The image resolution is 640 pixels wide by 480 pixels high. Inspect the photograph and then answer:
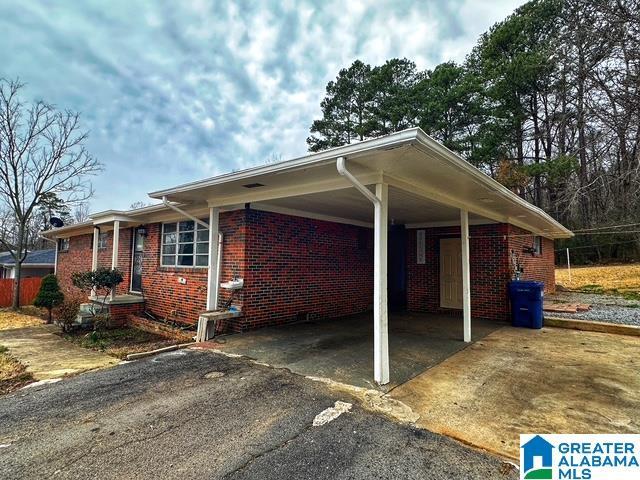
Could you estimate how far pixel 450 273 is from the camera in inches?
343

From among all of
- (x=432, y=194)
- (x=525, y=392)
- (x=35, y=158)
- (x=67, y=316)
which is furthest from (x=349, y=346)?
(x=35, y=158)

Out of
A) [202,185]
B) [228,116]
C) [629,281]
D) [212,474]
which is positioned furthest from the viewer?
[629,281]

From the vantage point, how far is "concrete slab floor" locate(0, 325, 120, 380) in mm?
4590

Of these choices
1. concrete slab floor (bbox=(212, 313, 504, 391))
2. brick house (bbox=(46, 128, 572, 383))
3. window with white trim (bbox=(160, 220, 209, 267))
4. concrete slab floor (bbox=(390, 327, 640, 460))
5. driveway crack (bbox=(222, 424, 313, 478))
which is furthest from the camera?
window with white trim (bbox=(160, 220, 209, 267))

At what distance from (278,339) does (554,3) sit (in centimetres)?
1800

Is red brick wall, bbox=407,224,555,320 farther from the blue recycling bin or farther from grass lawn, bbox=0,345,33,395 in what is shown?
grass lawn, bbox=0,345,33,395

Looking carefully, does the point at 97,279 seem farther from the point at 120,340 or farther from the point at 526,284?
the point at 526,284

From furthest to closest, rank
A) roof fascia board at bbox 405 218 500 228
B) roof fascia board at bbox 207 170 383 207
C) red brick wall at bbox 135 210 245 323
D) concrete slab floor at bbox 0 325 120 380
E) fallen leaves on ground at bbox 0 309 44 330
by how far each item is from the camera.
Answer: fallen leaves on ground at bbox 0 309 44 330
roof fascia board at bbox 405 218 500 228
red brick wall at bbox 135 210 245 323
concrete slab floor at bbox 0 325 120 380
roof fascia board at bbox 207 170 383 207

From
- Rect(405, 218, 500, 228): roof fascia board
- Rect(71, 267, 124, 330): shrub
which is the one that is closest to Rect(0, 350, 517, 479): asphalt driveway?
Rect(71, 267, 124, 330): shrub

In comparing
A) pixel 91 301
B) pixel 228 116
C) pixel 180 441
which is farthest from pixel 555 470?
pixel 228 116

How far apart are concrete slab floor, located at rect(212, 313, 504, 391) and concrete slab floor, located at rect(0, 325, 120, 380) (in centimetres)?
184

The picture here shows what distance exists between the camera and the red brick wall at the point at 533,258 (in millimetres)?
8641

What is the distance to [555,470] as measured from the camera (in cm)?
233

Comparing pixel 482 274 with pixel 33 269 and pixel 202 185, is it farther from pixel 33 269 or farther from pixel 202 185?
pixel 33 269
